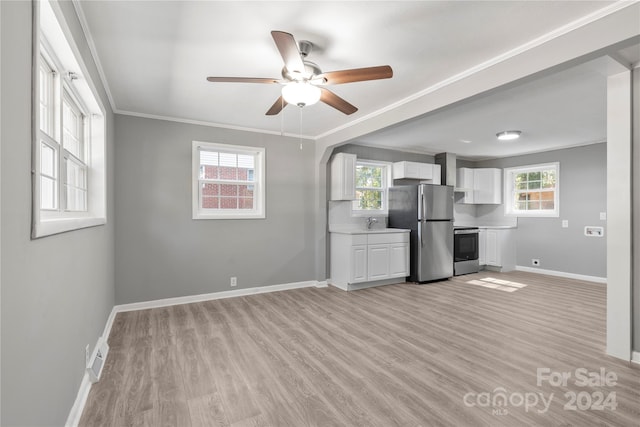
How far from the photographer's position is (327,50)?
2371mm

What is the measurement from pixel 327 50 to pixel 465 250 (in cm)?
501

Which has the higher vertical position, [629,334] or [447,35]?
[447,35]

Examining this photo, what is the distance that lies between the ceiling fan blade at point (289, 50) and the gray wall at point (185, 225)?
2.58 m

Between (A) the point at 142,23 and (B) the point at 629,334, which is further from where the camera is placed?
(B) the point at 629,334

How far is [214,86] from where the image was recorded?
3027 millimetres

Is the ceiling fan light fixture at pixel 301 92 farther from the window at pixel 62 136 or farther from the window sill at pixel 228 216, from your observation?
the window sill at pixel 228 216

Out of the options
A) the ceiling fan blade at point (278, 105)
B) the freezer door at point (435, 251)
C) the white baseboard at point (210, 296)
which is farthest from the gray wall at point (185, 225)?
the freezer door at point (435, 251)

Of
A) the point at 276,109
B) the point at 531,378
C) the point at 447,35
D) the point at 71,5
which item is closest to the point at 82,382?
the point at 71,5

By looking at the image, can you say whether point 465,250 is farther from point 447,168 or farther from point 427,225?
point 447,168

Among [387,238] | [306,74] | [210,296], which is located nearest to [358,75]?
[306,74]

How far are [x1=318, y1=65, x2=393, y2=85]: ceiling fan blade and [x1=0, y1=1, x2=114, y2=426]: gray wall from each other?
155 cm

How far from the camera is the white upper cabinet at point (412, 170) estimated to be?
573 cm

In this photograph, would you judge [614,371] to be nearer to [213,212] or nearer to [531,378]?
[531,378]

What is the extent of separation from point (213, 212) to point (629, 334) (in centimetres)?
451
